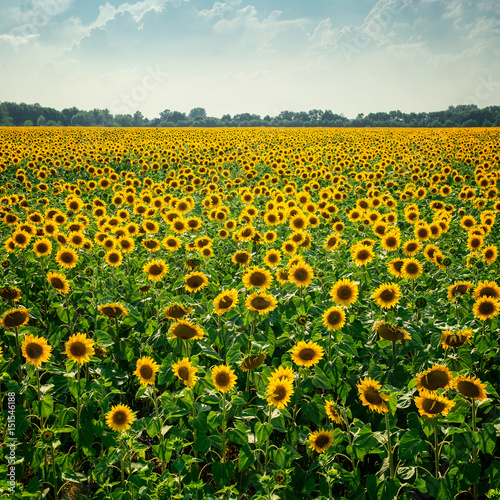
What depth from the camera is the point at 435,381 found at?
272cm

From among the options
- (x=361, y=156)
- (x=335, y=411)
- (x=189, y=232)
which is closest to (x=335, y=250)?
(x=189, y=232)

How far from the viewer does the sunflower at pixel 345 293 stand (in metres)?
4.10

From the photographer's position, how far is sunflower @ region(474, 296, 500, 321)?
3.72 m

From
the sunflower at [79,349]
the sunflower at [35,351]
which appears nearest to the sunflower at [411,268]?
the sunflower at [79,349]

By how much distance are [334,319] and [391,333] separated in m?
0.54

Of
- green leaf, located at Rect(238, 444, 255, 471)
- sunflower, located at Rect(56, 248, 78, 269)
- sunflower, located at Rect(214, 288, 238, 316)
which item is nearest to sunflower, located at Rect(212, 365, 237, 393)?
green leaf, located at Rect(238, 444, 255, 471)

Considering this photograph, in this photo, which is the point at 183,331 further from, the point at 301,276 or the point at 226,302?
the point at 301,276

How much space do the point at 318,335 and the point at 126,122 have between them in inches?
4254

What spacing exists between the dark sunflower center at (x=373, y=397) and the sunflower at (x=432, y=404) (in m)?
0.26

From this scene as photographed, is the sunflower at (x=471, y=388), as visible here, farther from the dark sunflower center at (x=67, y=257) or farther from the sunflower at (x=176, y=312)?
the dark sunflower center at (x=67, y=257)

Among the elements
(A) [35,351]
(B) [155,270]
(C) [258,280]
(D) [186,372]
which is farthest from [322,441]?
(B) [155,270]

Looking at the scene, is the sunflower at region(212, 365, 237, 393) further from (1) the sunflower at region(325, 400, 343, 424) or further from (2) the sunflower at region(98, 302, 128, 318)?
(2) the sunflower at region(98, 302, 128, 318)

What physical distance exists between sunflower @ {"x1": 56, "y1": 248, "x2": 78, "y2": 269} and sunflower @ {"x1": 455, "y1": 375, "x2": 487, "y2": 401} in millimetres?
5112

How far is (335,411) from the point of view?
302 centimetres
